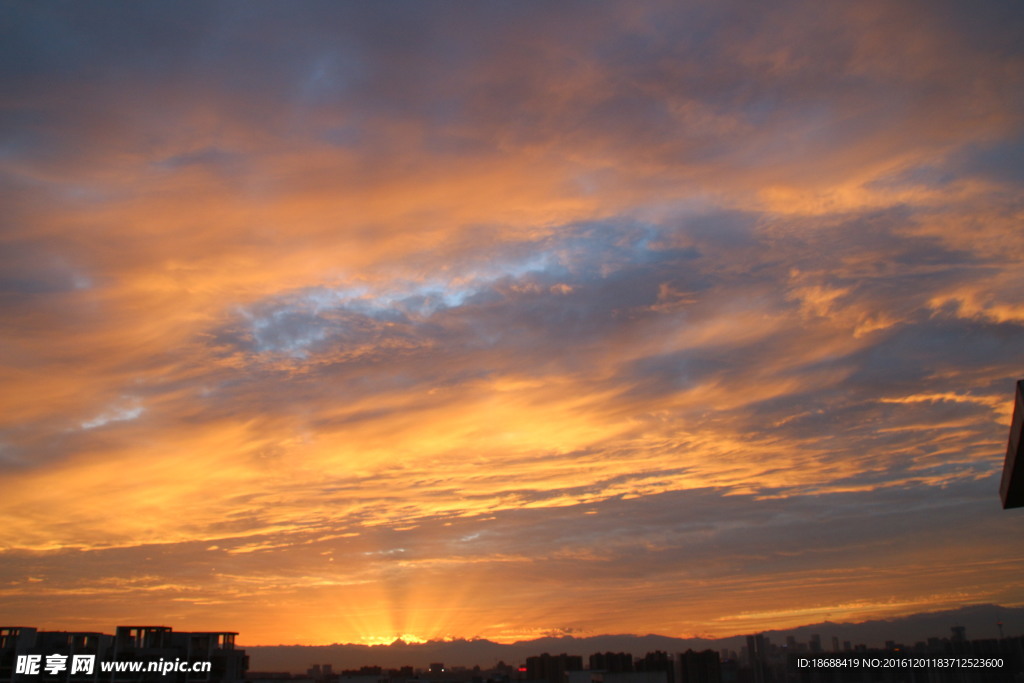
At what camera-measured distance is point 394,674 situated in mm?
134500

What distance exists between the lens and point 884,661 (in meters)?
Result: 56.7

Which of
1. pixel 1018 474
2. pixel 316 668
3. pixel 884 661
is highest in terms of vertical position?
pixel 1018 474

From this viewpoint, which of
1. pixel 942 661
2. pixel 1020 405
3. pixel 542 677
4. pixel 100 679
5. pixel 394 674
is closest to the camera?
pixel 1020 405

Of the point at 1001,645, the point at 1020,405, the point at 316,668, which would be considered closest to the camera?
the point at 1020,405

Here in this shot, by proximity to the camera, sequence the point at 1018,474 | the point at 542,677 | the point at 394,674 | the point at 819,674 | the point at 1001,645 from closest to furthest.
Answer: the point at 1018,474 → the point at 819,674 → the point at 1001,645 → the point at 542,677 → the point at 394,674

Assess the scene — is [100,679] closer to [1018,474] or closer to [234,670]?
[234,670]

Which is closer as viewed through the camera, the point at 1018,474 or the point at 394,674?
the point at 1018,474

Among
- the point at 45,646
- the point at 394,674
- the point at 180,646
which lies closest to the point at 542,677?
the point at 394,674

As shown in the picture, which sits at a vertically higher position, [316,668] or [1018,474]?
[1018,474]

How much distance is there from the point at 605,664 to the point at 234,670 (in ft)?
180

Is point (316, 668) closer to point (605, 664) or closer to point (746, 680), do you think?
point (605, 664)

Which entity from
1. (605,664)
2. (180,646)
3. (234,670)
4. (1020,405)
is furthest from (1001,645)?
(180,646)

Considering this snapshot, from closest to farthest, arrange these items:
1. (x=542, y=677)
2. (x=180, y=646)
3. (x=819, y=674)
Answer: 1. (x=819, y=674)
2. (x=180, y=646)
3. (x=542, y=677)

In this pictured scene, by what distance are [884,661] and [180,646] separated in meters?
82.2
